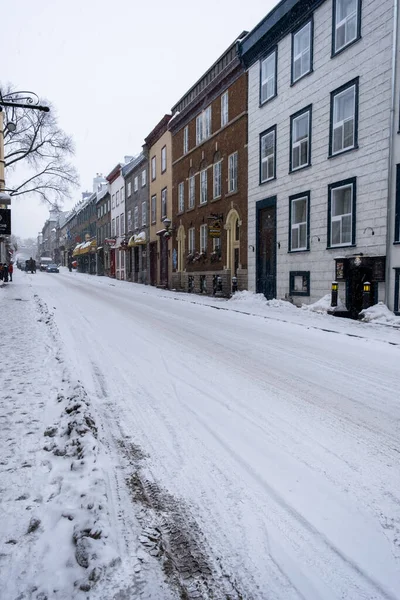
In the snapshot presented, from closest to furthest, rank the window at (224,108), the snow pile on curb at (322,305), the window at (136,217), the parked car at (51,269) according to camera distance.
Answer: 1. the snow pile on curb at (322,305)
2. the window at (224,108)
3. the window at (136,217)
4. the parked car at (51,269)

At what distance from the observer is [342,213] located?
13000mm

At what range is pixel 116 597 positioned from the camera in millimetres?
1714

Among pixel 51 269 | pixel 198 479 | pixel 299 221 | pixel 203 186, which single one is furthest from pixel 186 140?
pixel 51 269

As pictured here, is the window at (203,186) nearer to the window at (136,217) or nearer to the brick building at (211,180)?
the brick building at (211,180)

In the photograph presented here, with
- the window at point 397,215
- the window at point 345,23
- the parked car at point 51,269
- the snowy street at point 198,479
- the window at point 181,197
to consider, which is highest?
the window at point 345,23

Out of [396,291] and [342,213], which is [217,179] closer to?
[342,213]

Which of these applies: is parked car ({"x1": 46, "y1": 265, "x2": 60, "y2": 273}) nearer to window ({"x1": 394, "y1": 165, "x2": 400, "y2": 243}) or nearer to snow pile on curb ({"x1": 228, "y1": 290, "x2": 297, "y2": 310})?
snow pile on curb ({"x1": 228, "y1": 290, "x2": 297, "y2": 310})

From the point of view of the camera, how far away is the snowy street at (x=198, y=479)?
186cm

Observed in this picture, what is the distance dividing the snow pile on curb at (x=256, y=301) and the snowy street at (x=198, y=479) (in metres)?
8.21

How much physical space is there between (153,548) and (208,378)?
302 centimetres

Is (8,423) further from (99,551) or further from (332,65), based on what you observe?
(332,65)

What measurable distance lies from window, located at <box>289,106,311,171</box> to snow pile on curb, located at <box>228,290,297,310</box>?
4667 mm

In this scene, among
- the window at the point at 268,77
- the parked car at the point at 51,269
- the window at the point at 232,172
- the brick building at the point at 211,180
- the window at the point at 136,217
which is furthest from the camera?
the parked car at the point at 51,269

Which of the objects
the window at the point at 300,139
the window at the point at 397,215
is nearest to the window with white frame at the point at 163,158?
the window at the point at 300,139
